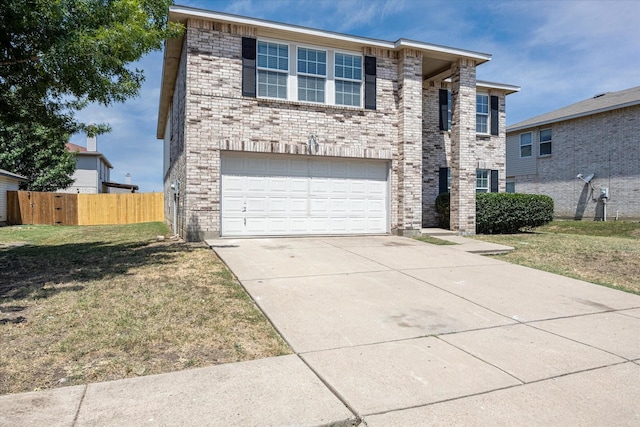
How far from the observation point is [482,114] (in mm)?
16688

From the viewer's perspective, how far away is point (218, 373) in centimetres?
337

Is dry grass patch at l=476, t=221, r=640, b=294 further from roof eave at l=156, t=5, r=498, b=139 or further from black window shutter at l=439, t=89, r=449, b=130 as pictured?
roof eave at l=156, t=5, r=498, b=139

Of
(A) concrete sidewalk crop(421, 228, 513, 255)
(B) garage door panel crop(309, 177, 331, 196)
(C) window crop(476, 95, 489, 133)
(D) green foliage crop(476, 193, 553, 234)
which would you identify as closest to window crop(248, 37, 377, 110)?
(B) garage door panel crop(309, 177, 331, 196)

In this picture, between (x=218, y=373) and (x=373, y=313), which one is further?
(x=373, y=313)

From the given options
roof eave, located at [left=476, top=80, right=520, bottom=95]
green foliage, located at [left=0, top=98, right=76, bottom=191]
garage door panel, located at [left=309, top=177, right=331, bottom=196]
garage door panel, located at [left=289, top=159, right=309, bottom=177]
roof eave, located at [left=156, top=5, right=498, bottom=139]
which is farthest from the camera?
green foliage, located at [left=0, top=98, right=76, bottom=191]

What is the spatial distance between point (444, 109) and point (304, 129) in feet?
20.9

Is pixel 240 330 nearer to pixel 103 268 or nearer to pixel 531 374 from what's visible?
pixel 531 374

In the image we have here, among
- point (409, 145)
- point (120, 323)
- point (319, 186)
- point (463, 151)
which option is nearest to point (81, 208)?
point (319, 186)

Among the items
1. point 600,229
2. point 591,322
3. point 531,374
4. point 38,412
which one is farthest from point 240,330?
point 600,229

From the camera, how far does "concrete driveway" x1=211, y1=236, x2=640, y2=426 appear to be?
295 centimetres

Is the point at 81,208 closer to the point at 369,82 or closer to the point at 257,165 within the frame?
the point at 257,165

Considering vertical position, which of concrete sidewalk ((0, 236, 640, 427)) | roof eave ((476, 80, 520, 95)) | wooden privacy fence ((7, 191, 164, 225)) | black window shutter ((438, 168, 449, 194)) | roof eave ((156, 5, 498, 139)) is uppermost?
roof eave ((156, 5, 498, 139))

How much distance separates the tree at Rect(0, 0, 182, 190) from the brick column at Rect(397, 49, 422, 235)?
667cm

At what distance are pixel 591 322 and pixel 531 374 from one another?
81.5 inches
